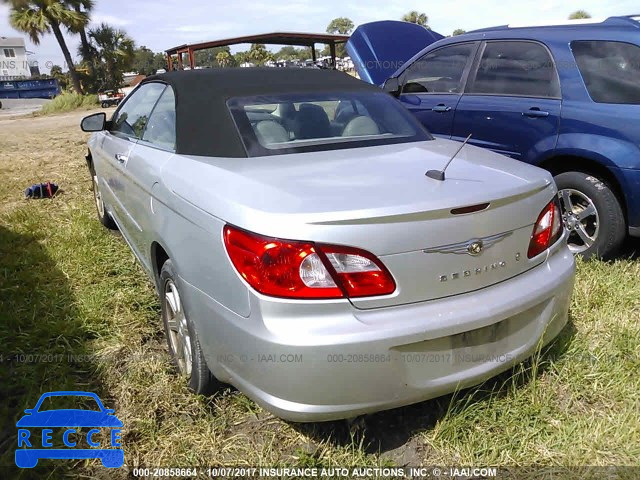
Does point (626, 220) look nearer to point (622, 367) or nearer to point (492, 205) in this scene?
point (622, 367)

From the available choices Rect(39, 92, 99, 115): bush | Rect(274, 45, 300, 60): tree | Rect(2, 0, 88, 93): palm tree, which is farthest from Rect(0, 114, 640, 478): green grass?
Rect(274, 45, 300, 60): tree

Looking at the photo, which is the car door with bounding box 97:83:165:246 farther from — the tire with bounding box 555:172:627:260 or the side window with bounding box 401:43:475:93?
the tire with bounding box 555:172:627:260

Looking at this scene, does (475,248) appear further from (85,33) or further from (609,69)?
(85,33)

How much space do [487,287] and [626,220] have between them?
211 centimetres

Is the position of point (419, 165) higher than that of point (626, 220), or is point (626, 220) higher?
point (419, 165)

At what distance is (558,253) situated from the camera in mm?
2209

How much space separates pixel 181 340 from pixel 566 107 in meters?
3.08

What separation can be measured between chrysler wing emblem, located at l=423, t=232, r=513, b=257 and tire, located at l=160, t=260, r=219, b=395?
1068 millimetres

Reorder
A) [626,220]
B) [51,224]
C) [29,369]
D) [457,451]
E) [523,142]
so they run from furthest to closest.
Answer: [51,224]
[523,142]
[626,220]
[29,369]
[457,451]

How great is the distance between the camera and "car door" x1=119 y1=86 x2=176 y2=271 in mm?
2557

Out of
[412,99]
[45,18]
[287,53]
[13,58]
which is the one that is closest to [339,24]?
[287,53]

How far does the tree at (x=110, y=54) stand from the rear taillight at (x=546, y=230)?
3444cm

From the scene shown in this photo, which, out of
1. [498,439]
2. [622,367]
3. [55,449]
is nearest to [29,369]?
[55,449]

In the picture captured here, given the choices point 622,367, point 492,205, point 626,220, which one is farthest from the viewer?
point 626,220
